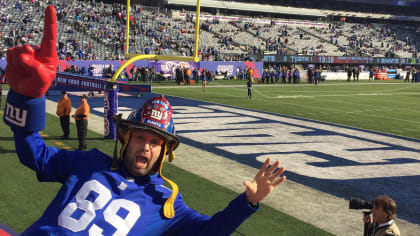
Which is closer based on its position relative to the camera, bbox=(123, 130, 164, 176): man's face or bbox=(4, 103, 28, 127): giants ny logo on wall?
bbox=(4, 103, 28, 127): giants ny logo on wall

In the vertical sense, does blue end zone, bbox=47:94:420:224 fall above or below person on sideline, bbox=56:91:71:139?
below

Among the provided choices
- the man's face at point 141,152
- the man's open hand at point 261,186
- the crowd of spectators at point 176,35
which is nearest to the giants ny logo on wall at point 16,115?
the man's face at point 141,152

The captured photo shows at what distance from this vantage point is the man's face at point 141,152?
2.65 meters

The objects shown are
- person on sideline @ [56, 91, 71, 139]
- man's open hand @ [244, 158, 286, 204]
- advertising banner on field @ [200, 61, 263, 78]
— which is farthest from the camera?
advertising banner on field @ [200, 61, 263, 78]

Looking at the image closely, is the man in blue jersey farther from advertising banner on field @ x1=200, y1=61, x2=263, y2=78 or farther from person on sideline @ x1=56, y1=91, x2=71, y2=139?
advertising banner on field @ x1=200, y1=61, x2=263, y2=78

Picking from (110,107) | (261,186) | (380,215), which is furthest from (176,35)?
(261,186)

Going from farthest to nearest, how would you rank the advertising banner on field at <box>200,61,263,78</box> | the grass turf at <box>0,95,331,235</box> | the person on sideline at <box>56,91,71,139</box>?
the advertising banner on field at <box>200,61,263,78</box>, the person on sideline at <box>56,91,71,139</box>, the grass turf at <box>0,95,331,235</box>

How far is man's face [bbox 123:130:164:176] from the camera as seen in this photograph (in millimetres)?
2648

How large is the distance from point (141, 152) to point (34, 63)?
2.84 ft

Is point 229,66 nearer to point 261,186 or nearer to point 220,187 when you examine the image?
point 220,187

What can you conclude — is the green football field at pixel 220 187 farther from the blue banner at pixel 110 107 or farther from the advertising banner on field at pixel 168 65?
the advertising banner on field at pixel 168 65

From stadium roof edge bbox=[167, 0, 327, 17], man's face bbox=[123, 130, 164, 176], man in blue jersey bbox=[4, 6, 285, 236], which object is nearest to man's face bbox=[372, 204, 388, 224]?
man in blue jersey bbox=[4, 6, 285, 236]

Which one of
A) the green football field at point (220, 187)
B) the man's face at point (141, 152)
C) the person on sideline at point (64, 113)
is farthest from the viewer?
the person on sideline at point (64, 113)

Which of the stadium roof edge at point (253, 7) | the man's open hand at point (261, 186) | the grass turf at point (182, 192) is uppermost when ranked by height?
the stadium roof edge at point (253, 7)
